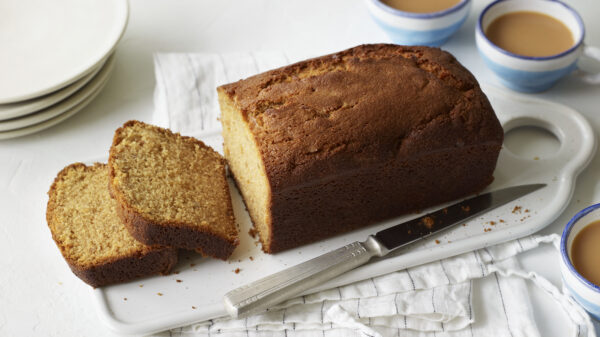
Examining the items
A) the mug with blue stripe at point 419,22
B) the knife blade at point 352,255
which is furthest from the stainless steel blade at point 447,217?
the mug with blue stripe at point 419,22

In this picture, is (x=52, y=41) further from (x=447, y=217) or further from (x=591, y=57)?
(x=591, y=57)

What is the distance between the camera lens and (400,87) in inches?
113

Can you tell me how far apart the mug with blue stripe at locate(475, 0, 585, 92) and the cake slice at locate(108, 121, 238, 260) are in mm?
1518

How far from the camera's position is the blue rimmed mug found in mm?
2477

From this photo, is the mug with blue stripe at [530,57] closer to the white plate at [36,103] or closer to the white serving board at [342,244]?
the white serving board at [342,244]

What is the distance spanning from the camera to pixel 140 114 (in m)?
3.67

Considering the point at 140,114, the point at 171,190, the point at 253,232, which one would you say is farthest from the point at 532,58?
the point at 140,114

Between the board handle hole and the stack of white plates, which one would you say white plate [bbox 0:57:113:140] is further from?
the board handle hole

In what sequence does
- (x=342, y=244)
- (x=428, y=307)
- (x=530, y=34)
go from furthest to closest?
(x=530, y=34) < (x=342, y=244) < (x=428, y=307)

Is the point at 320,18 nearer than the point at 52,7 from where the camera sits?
No

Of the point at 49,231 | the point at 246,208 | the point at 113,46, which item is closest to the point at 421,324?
the point at 246,208

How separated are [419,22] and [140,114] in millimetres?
1608

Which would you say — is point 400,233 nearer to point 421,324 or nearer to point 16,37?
point 421,324

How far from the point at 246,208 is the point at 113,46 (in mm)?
1150
